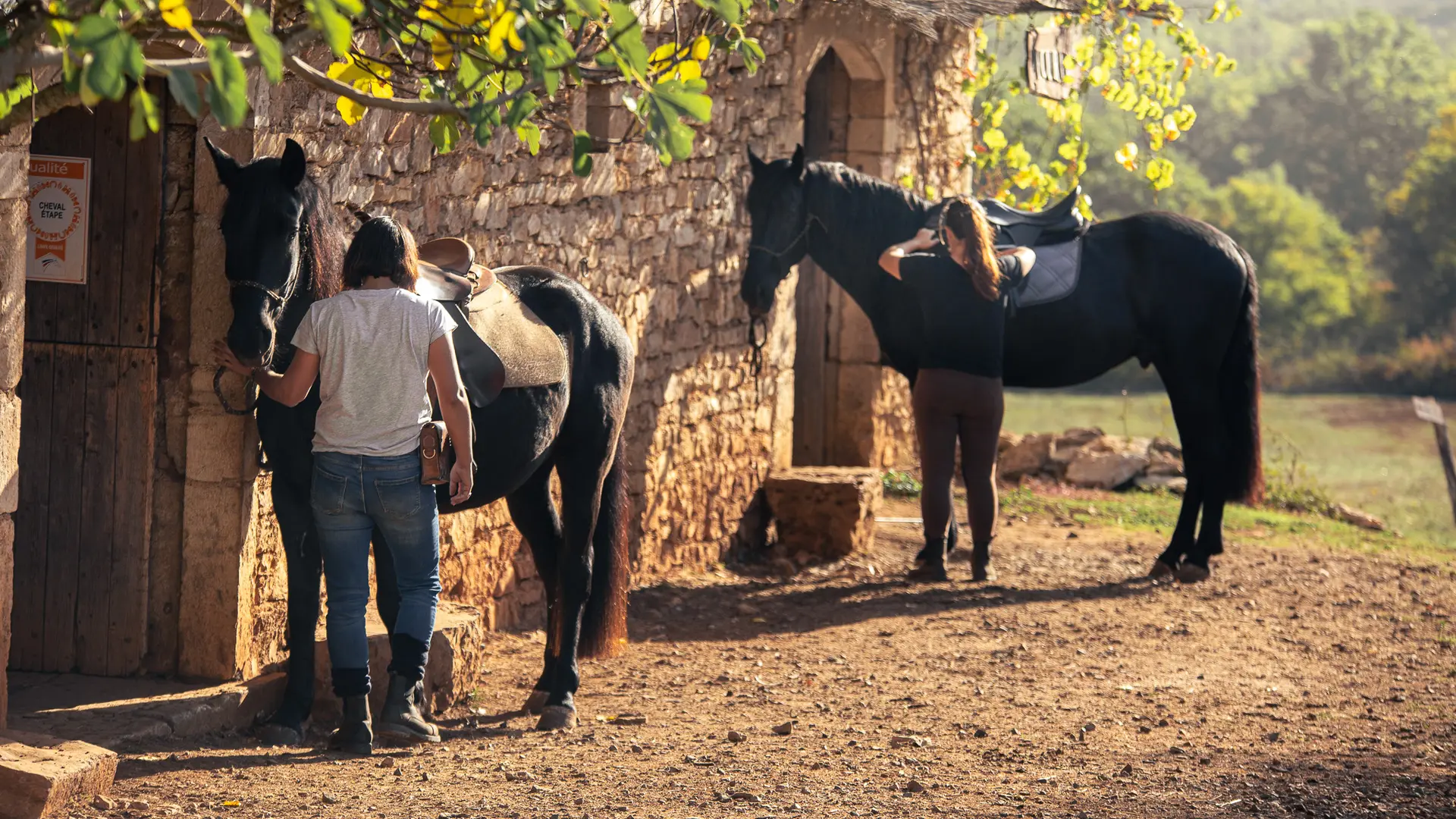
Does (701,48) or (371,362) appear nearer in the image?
(701,48)

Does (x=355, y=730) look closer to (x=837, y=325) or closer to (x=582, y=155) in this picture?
(x=582, y=155)

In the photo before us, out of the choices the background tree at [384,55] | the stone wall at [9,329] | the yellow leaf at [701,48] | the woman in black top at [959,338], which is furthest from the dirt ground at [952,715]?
the yellow leaf at [701,48]

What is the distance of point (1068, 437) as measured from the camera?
1361 cm

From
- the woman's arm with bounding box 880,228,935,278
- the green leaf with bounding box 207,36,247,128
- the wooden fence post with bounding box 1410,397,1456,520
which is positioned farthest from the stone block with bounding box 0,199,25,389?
the wooden fence post with bounding box 1410,397,1456,520

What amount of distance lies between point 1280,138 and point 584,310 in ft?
160

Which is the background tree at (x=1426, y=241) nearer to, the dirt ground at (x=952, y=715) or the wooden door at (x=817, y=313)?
the wooden door at (x=817, y=313)

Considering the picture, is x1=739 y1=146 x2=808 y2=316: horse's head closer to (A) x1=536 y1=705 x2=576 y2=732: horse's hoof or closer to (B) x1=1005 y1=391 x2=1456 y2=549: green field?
(A) x1=536 y1=705 x2=576 y2=732: horse's hoof

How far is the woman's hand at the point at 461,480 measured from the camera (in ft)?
16.0

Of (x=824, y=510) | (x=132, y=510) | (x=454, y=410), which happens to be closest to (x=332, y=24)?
(x=454, y=410)

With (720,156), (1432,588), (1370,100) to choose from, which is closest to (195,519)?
(720,156)

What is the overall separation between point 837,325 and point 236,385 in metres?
6.47

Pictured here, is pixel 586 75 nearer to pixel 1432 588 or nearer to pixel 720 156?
pixel 720 156

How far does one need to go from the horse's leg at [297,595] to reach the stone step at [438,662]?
11 cm

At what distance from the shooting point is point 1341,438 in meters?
20.5
